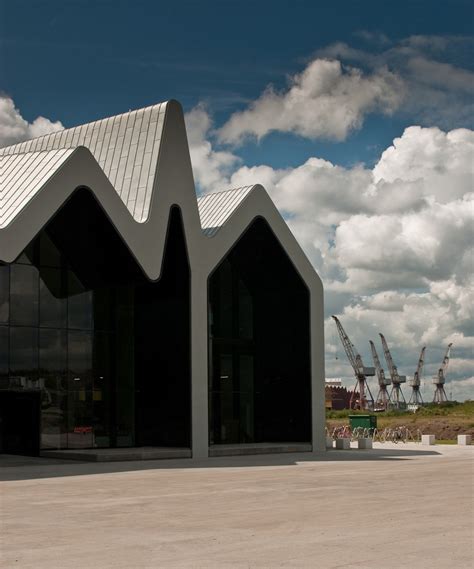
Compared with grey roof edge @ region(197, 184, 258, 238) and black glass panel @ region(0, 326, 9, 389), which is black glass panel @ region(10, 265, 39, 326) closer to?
black glass panel @ region(0, 326, 9, 389)

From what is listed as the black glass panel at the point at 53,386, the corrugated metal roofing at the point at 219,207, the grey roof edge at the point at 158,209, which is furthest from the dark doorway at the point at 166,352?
the black glass panel at the point at 53,386

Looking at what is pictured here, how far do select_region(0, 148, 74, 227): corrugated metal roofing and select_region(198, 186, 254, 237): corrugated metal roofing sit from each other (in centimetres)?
720

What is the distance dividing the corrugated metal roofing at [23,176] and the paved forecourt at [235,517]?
27.4 feet

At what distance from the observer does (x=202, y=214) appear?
38812mm

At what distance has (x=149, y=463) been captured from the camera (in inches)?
1152

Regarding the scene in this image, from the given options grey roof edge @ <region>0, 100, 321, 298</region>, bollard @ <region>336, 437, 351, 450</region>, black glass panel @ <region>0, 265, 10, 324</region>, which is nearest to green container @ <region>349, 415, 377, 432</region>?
bollard @ <region>336, 437, 351, 450</region>

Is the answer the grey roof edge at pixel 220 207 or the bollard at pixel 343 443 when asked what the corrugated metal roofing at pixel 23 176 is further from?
the bollard at pixel 343 443

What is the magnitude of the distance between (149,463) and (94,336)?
712 centimetres

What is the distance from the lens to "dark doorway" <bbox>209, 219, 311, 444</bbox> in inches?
1494

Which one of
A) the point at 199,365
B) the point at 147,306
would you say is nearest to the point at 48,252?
the point at 147,306

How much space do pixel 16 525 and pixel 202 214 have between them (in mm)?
26239

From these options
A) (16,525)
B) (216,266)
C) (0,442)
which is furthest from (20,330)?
(16,525)

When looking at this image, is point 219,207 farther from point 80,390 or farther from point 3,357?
point 3,357

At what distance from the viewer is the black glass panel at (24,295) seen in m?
32.1
